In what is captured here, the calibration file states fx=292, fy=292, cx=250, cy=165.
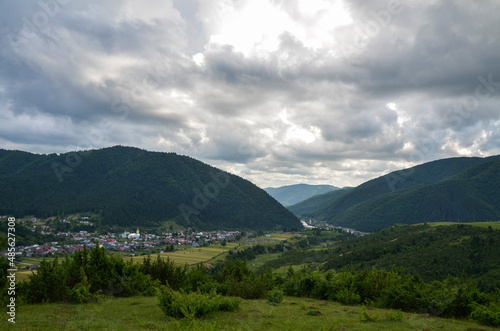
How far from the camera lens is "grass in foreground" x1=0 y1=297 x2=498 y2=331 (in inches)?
485

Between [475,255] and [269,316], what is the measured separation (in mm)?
80189

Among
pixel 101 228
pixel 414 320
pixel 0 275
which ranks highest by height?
pixel 0 275

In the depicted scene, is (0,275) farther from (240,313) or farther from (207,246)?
(207,246)

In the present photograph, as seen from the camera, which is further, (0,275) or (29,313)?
(0,275)

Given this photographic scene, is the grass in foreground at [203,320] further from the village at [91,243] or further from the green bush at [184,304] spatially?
the village at [91,243]

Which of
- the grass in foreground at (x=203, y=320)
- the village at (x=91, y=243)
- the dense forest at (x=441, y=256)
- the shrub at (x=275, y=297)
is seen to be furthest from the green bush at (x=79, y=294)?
the village at (x=91, y=243)

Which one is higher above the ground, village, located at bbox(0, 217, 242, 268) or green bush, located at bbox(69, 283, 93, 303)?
green bush, located at bbox(69, 283, 93, 303)

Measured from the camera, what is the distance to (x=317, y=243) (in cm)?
17712

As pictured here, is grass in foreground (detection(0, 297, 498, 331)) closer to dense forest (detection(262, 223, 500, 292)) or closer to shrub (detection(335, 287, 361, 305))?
shrub (detection(335, 287, 361, 305))

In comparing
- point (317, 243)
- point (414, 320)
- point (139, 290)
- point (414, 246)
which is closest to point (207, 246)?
point (317, 243)

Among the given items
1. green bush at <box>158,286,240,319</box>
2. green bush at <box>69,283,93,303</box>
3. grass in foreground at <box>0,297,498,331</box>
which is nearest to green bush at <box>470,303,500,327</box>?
grass in foreground at <box>0,297,498,331</box>

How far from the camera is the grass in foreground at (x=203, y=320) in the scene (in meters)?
12.3

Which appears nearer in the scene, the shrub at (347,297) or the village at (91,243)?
the shrub at (347,297)

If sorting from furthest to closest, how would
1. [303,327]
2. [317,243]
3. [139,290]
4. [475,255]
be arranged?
[317,243] → [475,255] → [139,290] → [303,327]
